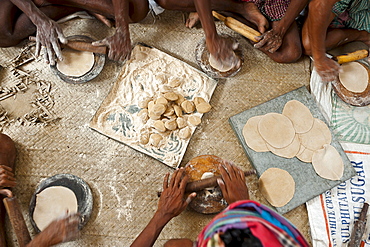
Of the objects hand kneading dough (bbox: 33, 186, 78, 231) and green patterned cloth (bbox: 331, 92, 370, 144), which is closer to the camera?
hand kneading dough (bbox: 33, 186, 78, 231)

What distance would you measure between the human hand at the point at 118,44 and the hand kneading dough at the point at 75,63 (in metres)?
0.11

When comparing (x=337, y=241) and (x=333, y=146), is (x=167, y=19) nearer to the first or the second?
(x=333, y=146)

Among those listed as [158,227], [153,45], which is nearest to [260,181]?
[158,227]

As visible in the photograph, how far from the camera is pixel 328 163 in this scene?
6.25 feet

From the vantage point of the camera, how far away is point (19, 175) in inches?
71.5

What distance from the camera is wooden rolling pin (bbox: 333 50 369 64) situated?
6.66 ft

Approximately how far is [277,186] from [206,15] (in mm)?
1113

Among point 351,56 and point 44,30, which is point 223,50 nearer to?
point 351,56

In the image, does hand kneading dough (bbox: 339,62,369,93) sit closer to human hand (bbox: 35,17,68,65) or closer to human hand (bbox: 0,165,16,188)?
human hand (bbox: 35,17,68,65)

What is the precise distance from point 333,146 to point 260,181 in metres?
0.53

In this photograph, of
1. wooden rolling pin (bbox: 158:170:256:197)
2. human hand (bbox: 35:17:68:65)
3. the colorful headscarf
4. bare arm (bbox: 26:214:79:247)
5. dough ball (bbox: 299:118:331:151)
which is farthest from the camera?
dough ball (bbox: 299:118:331:151)

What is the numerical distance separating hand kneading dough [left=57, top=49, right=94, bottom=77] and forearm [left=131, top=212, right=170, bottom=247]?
1.00 meters

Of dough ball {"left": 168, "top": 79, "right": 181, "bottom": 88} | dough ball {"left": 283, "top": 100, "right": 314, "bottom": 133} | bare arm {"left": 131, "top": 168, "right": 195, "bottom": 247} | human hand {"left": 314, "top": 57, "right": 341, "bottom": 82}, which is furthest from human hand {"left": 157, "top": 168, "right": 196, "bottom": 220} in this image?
human hand {"left": 314, "top": 57, "right": 341, "bottom": 82}

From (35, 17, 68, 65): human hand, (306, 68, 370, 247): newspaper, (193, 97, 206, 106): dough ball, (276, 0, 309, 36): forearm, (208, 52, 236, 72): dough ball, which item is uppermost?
(35, 17, 68, 65): human hand
